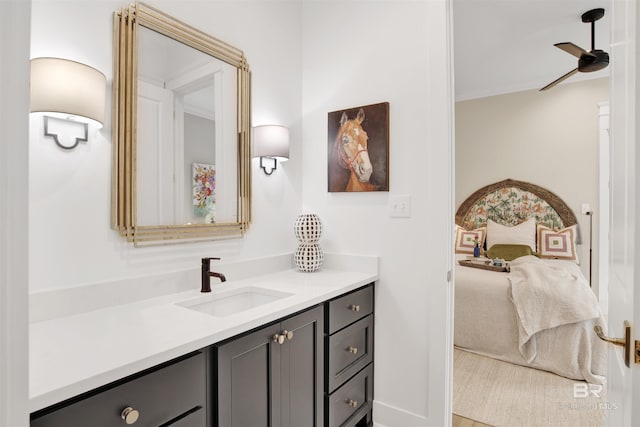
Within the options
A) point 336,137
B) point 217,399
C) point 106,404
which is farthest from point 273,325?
point 336,137

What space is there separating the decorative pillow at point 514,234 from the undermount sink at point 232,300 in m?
3.77

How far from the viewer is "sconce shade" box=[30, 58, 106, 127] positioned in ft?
3.63

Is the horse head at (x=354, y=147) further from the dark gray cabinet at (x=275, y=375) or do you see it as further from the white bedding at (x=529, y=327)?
the white bedding at (x=529, y=327)

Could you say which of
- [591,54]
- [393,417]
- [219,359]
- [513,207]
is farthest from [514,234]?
[219,359]

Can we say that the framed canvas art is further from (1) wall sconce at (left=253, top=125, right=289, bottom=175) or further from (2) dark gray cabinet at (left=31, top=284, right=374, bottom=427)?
(2) dark gray cabinet at (left=31, top=284, right=374, bottom=427)

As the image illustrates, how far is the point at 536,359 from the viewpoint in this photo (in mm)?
2721

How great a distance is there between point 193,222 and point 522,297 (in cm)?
253

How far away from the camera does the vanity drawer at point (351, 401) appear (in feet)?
5.32

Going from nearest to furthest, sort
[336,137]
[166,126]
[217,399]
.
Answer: [217,399], [166,126], [336,137]

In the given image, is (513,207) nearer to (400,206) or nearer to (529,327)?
(529,327)

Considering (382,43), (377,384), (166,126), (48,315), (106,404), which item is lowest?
(377,384)

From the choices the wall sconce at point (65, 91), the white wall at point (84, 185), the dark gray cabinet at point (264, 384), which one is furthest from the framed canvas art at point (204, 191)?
the dark gray cabinet at point (264, 384)

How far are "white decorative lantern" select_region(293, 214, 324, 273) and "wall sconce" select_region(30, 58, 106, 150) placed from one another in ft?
3.70

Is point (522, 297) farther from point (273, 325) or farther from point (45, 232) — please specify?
point (45, 232)
